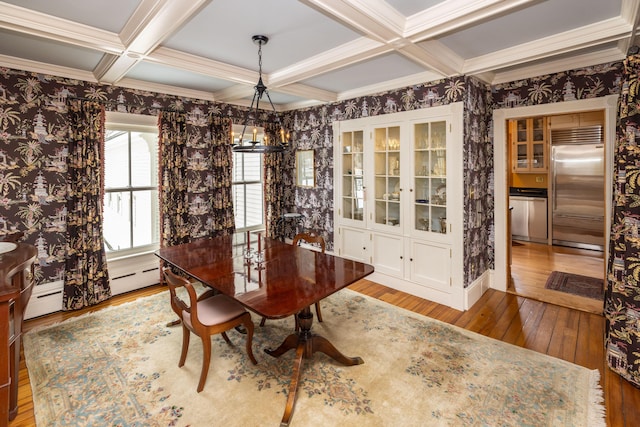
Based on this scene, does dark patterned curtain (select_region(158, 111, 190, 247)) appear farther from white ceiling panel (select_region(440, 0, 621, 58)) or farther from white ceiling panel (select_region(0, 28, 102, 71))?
white ceiling panel (select_region(440, 0, 621, 58))

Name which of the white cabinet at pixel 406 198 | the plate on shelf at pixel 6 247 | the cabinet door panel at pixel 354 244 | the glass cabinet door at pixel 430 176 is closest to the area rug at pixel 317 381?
the white cabinet at pixel 406 198

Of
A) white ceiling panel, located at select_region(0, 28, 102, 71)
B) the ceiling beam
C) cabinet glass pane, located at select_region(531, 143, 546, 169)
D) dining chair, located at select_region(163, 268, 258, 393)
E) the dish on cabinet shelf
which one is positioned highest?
white ceiling panel, located at select_region(0, 28, 102, 71)

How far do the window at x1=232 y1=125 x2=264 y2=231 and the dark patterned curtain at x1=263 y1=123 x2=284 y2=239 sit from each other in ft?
0.64

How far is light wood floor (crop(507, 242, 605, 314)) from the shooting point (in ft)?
12.0

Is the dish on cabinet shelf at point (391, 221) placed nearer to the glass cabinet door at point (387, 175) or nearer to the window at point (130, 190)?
the glass cabinet door at point (387, 175)

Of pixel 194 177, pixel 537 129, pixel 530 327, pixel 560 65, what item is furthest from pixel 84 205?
pixel 537 129

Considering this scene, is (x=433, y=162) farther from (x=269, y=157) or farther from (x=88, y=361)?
(x=88, y=361)

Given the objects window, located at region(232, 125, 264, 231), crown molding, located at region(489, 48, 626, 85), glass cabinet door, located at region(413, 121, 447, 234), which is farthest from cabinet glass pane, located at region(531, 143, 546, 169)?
window, located at region(232, 125, 264, 231)

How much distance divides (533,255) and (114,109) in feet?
22.0

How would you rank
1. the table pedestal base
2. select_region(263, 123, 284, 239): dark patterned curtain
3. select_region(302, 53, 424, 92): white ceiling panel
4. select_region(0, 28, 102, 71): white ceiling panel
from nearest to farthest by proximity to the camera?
1. the table pedestal base
2. select_region(0, 28, 102, 71): white ceiling panel
3. select_region(302, 53, 424, 92): white ceiling panel
4. select_region(263, 123, 284, 239): dark patterned curtain

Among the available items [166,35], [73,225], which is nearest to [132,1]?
[166,35]

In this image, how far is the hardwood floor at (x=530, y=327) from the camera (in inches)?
82.4

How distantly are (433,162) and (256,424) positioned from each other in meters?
3.06

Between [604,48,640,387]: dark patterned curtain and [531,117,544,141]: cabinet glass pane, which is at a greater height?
[531,117,544,141]: cabinet glass pane
